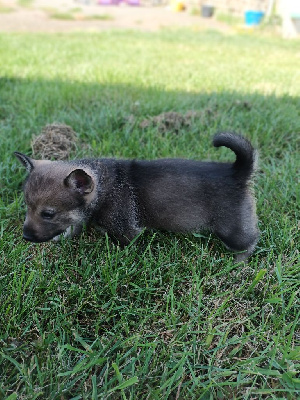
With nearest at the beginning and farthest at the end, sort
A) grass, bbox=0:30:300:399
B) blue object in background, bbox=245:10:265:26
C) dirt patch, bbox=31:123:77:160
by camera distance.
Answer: grass, bbox=0:30:300:399
dirt patch, bbox=31:123:77:160
blue object in background, bbox=245:10:265:26

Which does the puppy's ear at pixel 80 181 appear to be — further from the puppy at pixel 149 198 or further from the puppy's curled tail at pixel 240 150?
the puppy's curled tail at pixel 240 150

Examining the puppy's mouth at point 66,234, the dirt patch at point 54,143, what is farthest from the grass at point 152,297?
the dirt patch at point 54,143

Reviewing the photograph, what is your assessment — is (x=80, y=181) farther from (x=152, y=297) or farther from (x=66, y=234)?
(x=152, y=297)

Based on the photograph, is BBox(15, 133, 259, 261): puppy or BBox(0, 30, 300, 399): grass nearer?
BBox(0, 30, 300, 399): grass

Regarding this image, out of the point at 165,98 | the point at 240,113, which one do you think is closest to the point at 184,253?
the point at 240,113

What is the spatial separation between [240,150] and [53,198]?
134 cm

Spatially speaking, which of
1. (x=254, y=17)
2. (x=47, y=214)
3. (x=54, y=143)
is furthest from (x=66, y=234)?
(x=254, y=17)

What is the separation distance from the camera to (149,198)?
283cm

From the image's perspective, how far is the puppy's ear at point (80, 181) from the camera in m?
2.64

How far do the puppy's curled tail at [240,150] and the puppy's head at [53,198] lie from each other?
3.11 feet

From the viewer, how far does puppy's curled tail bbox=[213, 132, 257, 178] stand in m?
2.65

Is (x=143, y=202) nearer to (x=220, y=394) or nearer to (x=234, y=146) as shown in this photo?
(x=234, y=146)

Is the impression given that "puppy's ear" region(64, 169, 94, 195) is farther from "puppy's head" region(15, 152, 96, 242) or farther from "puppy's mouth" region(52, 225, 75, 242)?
"puppy's mouth" region(52, 225, 75, 242)

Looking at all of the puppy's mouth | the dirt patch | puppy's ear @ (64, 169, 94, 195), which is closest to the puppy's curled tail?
puppy's ear @ (64, 169, 94, 195)
